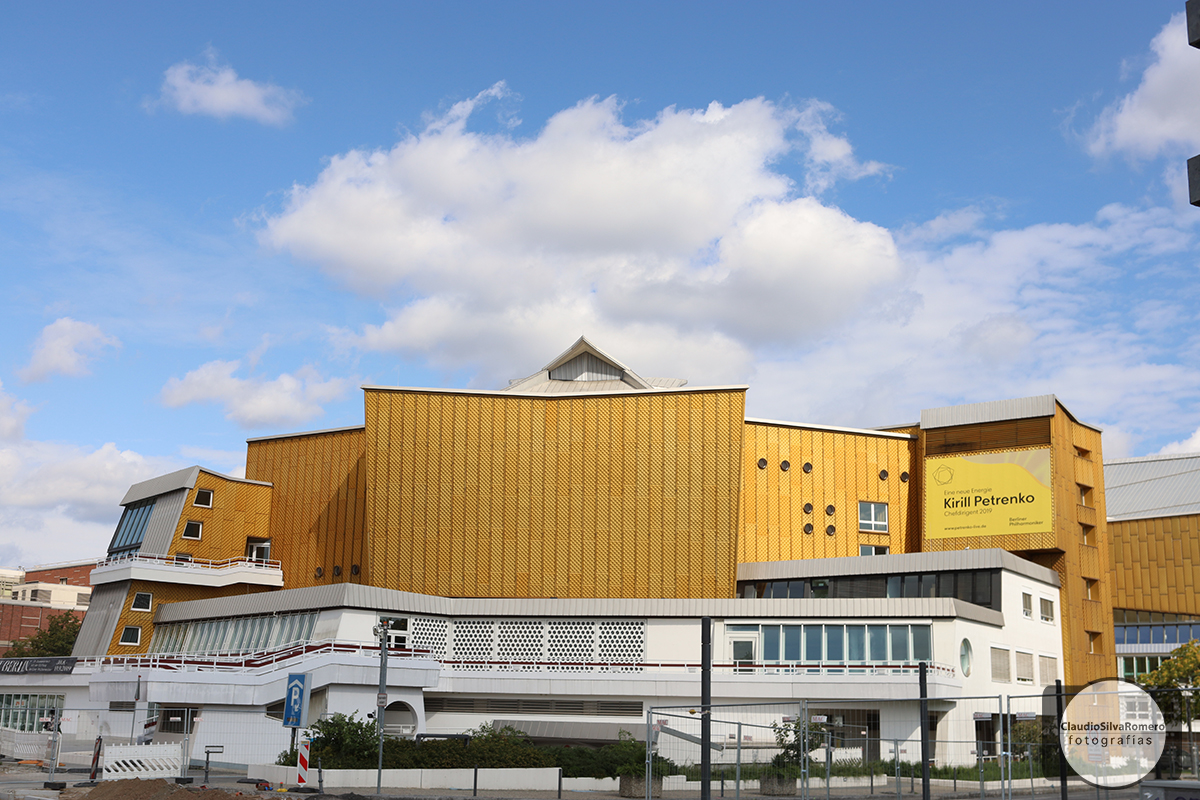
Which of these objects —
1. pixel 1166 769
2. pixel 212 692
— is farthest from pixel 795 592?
pixel 1166 769

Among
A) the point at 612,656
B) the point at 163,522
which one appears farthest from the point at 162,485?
the point at 612,656

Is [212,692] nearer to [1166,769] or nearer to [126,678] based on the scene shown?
[126,678]

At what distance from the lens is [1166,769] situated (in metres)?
15.7

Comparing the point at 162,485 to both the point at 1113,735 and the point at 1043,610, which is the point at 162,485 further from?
the point at 1113,735

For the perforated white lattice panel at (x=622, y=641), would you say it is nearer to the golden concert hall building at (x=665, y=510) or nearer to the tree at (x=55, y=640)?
the golden concert hall building at (x=665, y=510)

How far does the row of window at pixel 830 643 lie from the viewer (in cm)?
4509

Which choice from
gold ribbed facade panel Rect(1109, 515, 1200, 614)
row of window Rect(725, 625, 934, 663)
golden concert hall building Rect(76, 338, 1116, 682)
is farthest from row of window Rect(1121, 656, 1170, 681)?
row of window Rect(725, 625, 934, 663)

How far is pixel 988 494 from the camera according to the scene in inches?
2151

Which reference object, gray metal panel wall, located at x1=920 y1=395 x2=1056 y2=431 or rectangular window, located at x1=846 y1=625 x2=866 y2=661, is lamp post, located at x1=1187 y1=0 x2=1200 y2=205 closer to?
rectangular window, located at x1=846 y1=625 x2=866 y2=661

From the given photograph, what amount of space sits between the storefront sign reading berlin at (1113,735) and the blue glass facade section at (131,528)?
178 feet

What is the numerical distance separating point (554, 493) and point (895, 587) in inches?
664

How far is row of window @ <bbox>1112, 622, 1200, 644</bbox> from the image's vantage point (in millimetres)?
72375

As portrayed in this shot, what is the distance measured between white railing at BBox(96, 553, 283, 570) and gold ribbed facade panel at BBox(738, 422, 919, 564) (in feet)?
89.6

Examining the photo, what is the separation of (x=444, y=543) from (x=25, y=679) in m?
22.8
